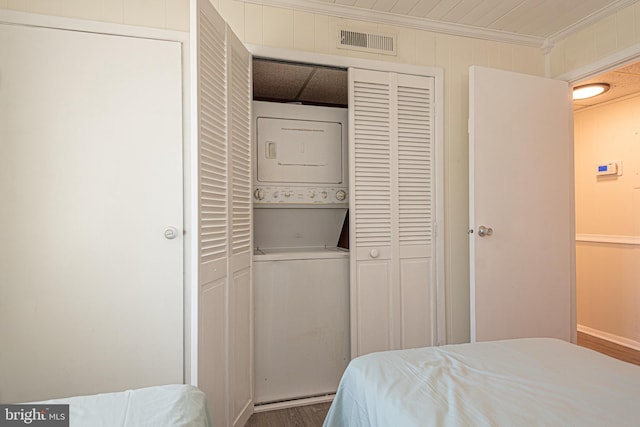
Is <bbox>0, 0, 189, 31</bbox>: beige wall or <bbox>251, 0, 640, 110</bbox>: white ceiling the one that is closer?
<bbox>0, 0, 189, 31</bbox>: beige wall

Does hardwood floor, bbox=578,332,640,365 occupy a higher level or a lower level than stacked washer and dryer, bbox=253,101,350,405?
lower

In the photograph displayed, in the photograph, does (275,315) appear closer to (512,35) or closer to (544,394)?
(544,394)

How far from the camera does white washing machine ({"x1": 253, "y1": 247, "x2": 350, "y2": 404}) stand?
2.28 m

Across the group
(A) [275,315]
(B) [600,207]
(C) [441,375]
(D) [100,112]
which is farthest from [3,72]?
(B) [600,207]

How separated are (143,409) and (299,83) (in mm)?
2550

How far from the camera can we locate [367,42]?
7.73ft

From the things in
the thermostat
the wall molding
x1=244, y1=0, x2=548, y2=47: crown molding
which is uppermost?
x1=244, y1=0, x2=548, y2=47: crown molding

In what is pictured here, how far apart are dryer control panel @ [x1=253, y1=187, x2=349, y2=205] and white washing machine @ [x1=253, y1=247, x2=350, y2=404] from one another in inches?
15.5

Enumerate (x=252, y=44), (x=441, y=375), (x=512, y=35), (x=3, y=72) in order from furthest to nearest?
(x=512, y=35) → (x=252, y=44) → (x=3, y=72) → (x=441, y=375)

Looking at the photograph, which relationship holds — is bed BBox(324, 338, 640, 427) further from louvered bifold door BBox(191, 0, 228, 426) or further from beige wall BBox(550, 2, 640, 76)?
beige wall BBox(550, 2, 640, 76)

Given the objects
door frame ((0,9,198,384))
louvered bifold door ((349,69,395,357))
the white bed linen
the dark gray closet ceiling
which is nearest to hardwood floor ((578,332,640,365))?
louvered bifold door ((349,69,395,357))

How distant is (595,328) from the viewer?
3.53m

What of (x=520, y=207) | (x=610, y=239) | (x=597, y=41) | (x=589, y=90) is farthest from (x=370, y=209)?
(x=610, y=239)

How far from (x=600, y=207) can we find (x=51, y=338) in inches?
172
